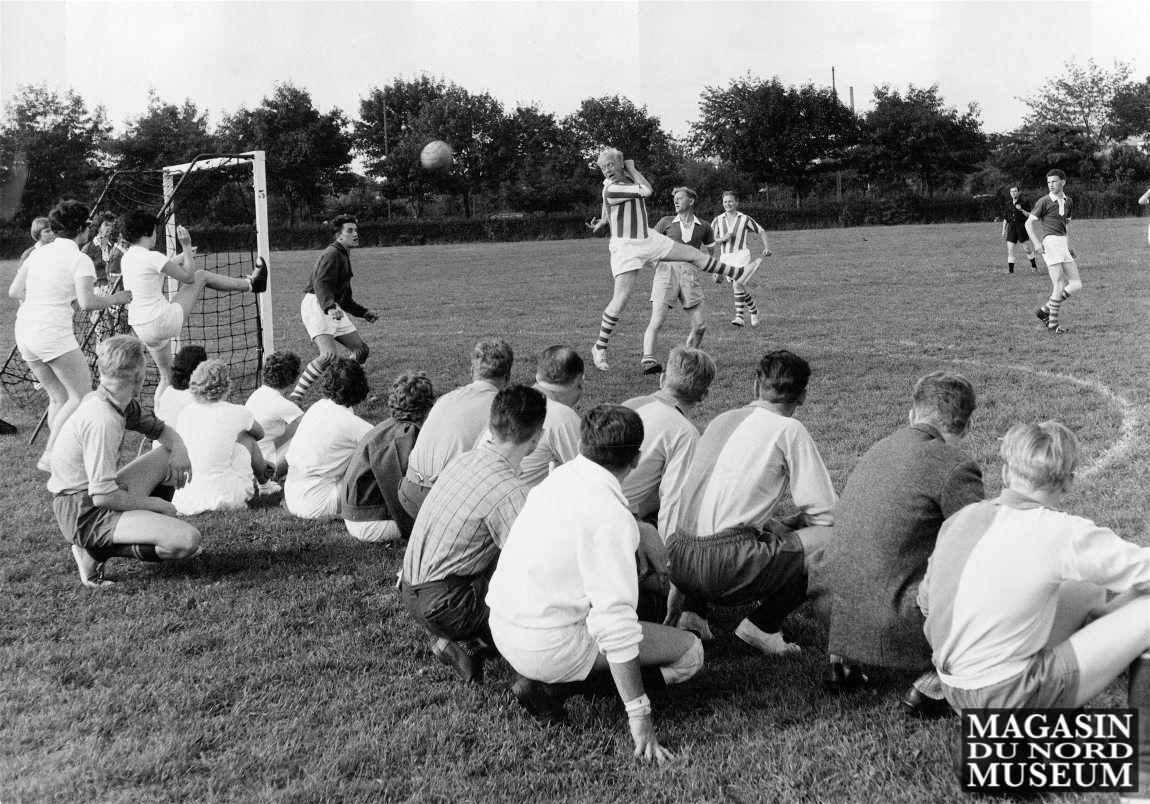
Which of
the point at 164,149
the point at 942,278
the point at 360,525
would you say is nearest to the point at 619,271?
the point at 360,525

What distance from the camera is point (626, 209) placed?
11.0 meters

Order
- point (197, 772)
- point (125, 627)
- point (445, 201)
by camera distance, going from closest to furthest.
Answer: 1. point (197, 772)
2. point (125, 627)
3. point (445, 201)

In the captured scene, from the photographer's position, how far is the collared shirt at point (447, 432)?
520 centimetres

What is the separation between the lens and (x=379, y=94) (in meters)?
64.7

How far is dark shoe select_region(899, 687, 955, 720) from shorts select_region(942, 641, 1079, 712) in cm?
52

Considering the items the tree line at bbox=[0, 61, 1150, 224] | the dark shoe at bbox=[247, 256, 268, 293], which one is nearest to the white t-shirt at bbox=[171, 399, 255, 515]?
the dark shoe at bbox=[247, 256, 268, 293]

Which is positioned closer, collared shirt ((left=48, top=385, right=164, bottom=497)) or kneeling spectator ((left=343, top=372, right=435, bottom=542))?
collared shirt ((left=48, top=385, right=164, bottom=497))

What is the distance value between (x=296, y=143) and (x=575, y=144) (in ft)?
59.0

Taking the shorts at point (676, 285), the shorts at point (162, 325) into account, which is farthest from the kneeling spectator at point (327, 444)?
the shorts at point (676, 285)

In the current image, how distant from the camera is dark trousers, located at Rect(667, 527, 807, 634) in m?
4.30

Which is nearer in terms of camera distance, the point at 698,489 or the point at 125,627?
the point at 698,489

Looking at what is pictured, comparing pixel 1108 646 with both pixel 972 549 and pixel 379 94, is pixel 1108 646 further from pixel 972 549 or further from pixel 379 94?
pixel 379 94

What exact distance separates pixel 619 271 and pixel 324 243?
118 ft

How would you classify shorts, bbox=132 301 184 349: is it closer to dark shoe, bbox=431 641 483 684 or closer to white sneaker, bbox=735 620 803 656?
dark shoe, bbox=431 641 483 684
